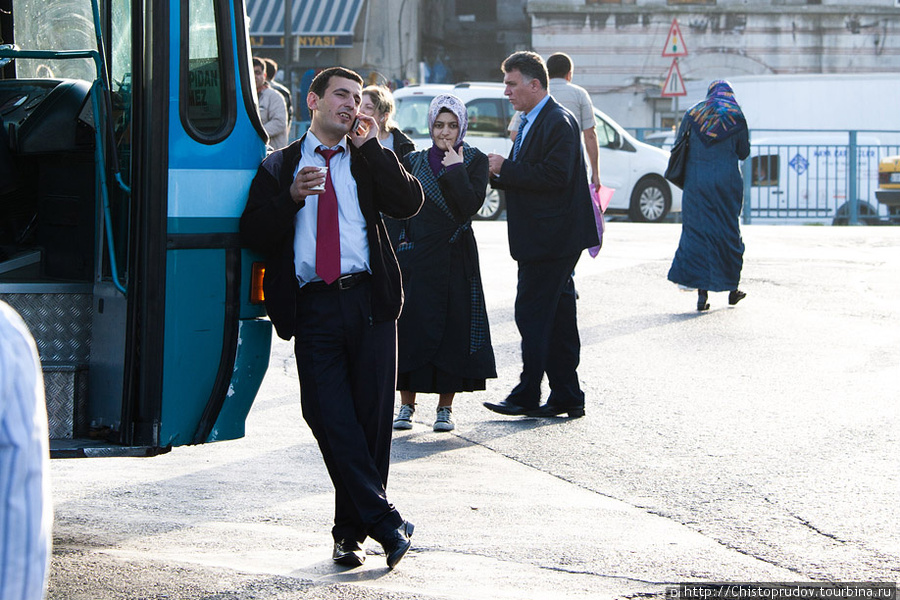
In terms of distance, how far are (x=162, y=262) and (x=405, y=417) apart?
2887mm

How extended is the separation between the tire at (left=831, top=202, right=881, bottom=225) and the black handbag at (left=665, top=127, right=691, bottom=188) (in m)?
12.1

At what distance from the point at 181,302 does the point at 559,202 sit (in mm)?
3115

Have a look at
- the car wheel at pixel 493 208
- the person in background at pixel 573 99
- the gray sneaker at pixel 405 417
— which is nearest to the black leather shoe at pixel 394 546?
the gray sneaker at pixel 405 417

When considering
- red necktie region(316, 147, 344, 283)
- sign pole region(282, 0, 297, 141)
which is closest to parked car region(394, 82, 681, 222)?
sign pole region(282, 0, 297, 141)

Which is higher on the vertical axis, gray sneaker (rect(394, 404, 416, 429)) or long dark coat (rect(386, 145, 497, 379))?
long dark coat (rect(386, 145, 497, 379))

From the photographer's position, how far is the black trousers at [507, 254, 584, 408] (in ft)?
23.8

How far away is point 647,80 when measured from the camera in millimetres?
37000

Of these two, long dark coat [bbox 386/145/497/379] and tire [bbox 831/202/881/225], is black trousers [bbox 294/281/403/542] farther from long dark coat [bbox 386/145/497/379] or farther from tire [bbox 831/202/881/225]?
tire [bbox 831/202/881/225]

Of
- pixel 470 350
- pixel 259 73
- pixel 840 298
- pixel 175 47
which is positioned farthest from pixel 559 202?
pixel 840 298

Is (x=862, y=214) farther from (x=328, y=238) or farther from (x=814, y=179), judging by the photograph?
(x=328, y=238)

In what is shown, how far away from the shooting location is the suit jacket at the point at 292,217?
454 centimetres

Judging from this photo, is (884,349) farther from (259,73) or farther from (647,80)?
(647,80)

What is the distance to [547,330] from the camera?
723cm

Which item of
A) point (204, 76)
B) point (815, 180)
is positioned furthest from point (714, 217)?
point (815, 180)
